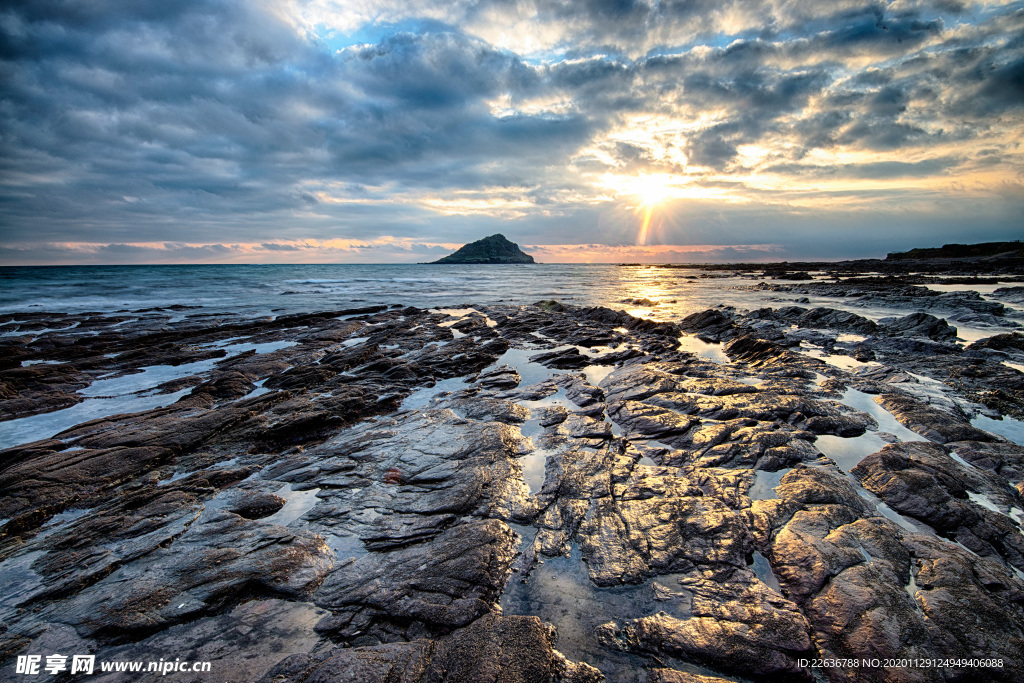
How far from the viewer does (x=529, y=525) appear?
554 cm

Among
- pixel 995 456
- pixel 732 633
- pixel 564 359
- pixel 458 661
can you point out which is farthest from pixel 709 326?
pixel 458 661

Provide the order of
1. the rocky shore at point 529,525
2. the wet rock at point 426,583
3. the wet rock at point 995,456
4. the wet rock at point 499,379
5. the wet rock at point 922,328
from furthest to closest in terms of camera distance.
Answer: the wet rock at point 922,328 < the wet rock at point 499,379 < the wet rock at point 995,456 < the wet rock at point 426,583 < the rocky shore at point 529,525

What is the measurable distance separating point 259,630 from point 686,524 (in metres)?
5.35

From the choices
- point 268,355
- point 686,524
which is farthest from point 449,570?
point 268,355

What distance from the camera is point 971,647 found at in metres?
3.44

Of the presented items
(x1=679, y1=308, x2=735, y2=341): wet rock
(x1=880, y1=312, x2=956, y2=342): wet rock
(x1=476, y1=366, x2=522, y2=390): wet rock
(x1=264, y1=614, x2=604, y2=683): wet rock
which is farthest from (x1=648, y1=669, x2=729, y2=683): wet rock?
(x1=880, y1=312, x2=956, y2=342): wet rock

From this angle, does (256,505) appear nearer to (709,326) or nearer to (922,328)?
(709,326)

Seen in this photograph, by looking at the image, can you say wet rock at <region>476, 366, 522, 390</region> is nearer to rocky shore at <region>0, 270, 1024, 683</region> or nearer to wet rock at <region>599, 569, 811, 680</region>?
rocky shore at <region>0, 270, 1024, 683</region>

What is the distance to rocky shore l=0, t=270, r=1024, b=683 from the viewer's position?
3.66 meters

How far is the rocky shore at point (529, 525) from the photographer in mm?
3664

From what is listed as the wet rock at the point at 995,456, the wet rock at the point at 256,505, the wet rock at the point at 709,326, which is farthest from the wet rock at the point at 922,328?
the wet rock at the point at 256,505

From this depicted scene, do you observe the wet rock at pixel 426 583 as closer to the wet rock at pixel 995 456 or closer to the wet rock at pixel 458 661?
the wet rock at pixel 458 661

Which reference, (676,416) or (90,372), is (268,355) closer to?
(90,372)

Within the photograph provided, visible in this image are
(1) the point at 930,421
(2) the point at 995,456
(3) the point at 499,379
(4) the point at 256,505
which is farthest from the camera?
(3) the point at 499,379
